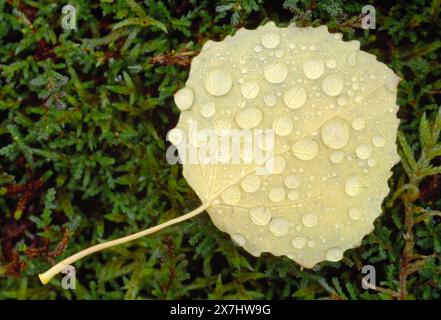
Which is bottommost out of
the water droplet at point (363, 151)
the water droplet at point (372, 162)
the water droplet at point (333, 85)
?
the water droplet at point (372, 162)

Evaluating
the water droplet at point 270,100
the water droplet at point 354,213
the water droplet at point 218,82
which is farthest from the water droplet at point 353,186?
the water droplet at point 218,82

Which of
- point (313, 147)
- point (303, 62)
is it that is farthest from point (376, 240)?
point (303, 62)

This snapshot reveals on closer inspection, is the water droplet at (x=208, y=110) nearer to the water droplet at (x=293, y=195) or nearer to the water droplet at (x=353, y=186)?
the water droplet at (x=293, y=195)

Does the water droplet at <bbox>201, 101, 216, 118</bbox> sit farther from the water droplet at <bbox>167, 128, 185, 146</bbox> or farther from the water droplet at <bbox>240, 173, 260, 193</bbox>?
the water droplet at <bbox>240, 173, 260, 193</bbox>

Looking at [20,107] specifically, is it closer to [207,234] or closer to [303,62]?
[207,234]

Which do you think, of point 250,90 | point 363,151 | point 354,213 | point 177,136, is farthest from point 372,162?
point 177,136

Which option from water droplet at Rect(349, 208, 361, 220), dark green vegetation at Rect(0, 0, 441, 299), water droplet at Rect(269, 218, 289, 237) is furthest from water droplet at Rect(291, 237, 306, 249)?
dark green vegetation at Rect(0, 0, 441, 299)

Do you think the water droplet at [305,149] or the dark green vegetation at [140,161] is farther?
the dark green vegetation at [140,161]

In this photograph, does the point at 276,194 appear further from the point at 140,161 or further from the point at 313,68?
the point at 140,161
